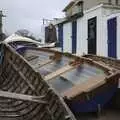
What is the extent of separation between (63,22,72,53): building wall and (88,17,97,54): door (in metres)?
3.57

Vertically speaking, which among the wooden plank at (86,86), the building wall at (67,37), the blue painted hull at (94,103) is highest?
the building wall at (67,37)

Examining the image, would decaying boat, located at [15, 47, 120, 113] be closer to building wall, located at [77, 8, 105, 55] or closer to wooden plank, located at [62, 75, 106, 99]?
wooden plank, located at [62, 75, 106, 99]

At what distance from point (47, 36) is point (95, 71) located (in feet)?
99.4

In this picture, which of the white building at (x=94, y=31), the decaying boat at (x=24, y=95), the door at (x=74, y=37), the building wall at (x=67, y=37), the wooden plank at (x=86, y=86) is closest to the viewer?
the decaying boat at (x=24, y=95)

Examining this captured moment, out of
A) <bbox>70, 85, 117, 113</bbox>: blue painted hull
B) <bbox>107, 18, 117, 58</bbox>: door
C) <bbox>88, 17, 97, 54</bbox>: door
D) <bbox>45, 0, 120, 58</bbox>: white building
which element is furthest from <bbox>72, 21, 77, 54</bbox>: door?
<bbox>70, 85, 117, 113</bbox>: blue painted hull

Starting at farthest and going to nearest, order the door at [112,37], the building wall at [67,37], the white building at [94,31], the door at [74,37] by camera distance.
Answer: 1. the building wall at [67,37]
2. the door at [74,37]
3. the white building at [94,31]
4. the door at [112,37]

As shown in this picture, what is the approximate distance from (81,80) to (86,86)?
0.82m

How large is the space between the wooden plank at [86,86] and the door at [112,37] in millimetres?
9749

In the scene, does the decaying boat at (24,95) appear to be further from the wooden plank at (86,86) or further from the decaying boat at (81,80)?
the wooden plank at (86,86)

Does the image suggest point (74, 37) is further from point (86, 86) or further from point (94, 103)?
point (86, 86)

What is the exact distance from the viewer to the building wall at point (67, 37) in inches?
990

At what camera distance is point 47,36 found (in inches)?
1528

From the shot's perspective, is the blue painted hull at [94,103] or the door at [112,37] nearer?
the blue painted hull at [94,103]

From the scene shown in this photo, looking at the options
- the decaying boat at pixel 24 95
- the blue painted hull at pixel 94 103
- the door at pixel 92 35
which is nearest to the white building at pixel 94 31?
the door at pixel 92 35
